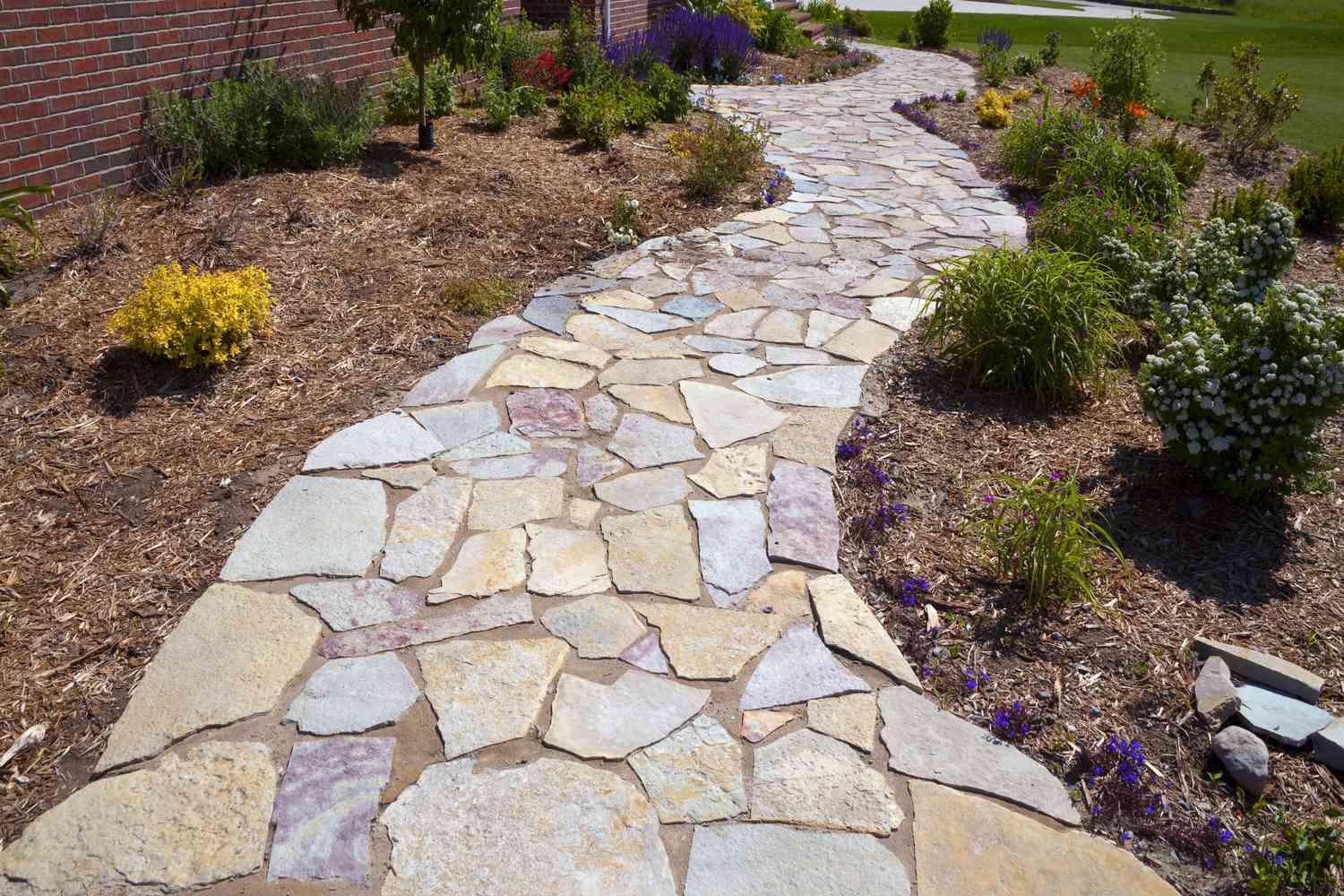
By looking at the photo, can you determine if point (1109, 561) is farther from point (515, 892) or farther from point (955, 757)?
point (515, 892)

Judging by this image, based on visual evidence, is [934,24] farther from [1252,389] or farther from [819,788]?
[819,788]

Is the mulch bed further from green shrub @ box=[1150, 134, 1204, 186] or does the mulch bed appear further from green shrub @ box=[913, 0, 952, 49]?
green shrub @ box=[913, 0, 952, 49]

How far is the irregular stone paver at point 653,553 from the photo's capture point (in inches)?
124

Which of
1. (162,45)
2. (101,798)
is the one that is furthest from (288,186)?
(101,798)

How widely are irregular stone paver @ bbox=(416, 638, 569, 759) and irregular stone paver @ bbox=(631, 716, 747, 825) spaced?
0.38 m

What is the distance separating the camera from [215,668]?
107 inches

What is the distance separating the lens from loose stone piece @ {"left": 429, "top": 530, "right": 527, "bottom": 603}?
3090 millimetres

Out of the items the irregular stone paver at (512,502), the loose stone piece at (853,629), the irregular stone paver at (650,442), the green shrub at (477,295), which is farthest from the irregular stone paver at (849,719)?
the green shrub at (477,295)

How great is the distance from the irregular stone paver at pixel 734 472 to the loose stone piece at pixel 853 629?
602 millimetres

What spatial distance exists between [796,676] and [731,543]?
2.30 feet

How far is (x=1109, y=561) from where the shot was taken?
3348mm

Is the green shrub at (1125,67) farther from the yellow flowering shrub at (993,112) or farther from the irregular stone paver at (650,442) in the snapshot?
the irregular stone paver at (650,442)

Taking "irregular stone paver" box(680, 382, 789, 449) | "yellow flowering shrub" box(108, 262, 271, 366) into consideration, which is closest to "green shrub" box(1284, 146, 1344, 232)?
"irregular stone paver" box(680, 382, 789, 449)

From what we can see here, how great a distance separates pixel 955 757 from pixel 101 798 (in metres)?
2.25
